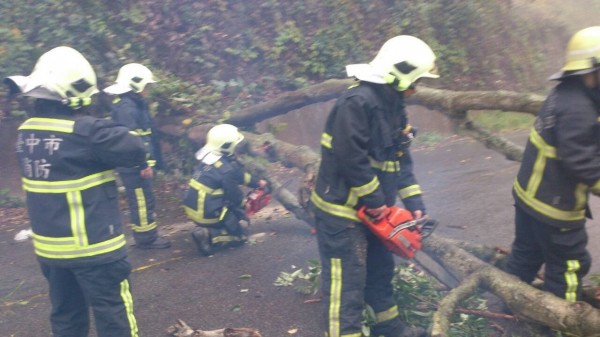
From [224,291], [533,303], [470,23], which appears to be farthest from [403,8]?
[533,303]

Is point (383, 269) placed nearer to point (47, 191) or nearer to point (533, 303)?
point (533, 303)

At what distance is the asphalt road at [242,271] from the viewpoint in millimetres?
4816

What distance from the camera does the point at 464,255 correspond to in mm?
4516

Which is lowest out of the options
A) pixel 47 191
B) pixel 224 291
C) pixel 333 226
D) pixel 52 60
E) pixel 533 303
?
pixel 224 291

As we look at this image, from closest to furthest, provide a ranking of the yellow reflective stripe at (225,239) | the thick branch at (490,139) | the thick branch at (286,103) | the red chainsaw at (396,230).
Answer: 1. the red chainsaw at (396,230)
2. the thick branch at (490,139)
3. the yellow reflective stripe at (225,239)
4. the thick branch at (286,103)

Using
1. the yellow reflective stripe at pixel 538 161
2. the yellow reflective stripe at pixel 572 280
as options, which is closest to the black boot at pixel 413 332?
the yellow reflective stripe at pixel 572 280

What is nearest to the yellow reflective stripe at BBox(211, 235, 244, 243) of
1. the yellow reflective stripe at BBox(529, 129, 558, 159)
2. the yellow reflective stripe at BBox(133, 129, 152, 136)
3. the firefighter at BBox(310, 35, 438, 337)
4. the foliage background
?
the yellow reflective stripe at BBox(133, 129, 152, 136)

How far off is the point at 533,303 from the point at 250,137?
16.7ft

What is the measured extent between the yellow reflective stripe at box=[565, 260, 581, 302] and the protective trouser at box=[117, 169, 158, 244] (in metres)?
4.47

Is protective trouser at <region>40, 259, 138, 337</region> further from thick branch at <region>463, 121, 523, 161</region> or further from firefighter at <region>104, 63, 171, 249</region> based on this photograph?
thick branch at <region>463, 121, 523, 161</region>

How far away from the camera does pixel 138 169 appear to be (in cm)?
680

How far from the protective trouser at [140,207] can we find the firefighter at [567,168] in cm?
420

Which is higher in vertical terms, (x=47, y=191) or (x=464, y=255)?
(x=47, y=191)

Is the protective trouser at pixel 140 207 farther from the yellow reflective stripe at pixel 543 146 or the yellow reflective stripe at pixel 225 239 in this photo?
the yellow reflective stripe at pixel 543 146
